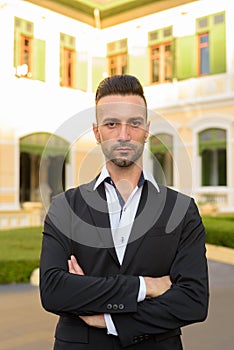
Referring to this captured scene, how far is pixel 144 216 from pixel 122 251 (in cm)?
14

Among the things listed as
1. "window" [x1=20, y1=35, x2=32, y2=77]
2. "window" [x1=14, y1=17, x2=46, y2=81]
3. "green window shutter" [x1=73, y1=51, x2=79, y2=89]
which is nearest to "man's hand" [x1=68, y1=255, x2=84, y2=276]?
"window" [x1=14, y1=17, x2=46, y2=81]

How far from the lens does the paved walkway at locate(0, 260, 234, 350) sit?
13.0ft

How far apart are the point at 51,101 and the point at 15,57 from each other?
5.54ft

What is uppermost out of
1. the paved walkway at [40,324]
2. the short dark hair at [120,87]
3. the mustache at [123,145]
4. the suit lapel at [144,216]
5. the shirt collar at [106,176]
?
the short dark hair at [120,87]

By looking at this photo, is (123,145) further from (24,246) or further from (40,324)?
(24,246)

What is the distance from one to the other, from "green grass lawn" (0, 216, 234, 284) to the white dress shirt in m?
5.02

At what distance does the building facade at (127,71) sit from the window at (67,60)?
3cm

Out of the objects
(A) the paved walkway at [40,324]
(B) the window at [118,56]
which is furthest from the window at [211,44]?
(A) the paved walkway at [40,324]

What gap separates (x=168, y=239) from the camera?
1.56 m

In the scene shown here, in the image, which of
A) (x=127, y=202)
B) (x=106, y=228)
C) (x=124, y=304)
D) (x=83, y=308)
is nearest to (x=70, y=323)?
(x=83, y=308)

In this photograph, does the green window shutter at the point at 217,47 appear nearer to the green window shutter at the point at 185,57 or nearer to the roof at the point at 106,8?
the green window shutter at the point at 185,57

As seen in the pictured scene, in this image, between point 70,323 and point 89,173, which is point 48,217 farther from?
point 70,323

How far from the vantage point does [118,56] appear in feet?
50.6

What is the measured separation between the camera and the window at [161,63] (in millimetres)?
14508
